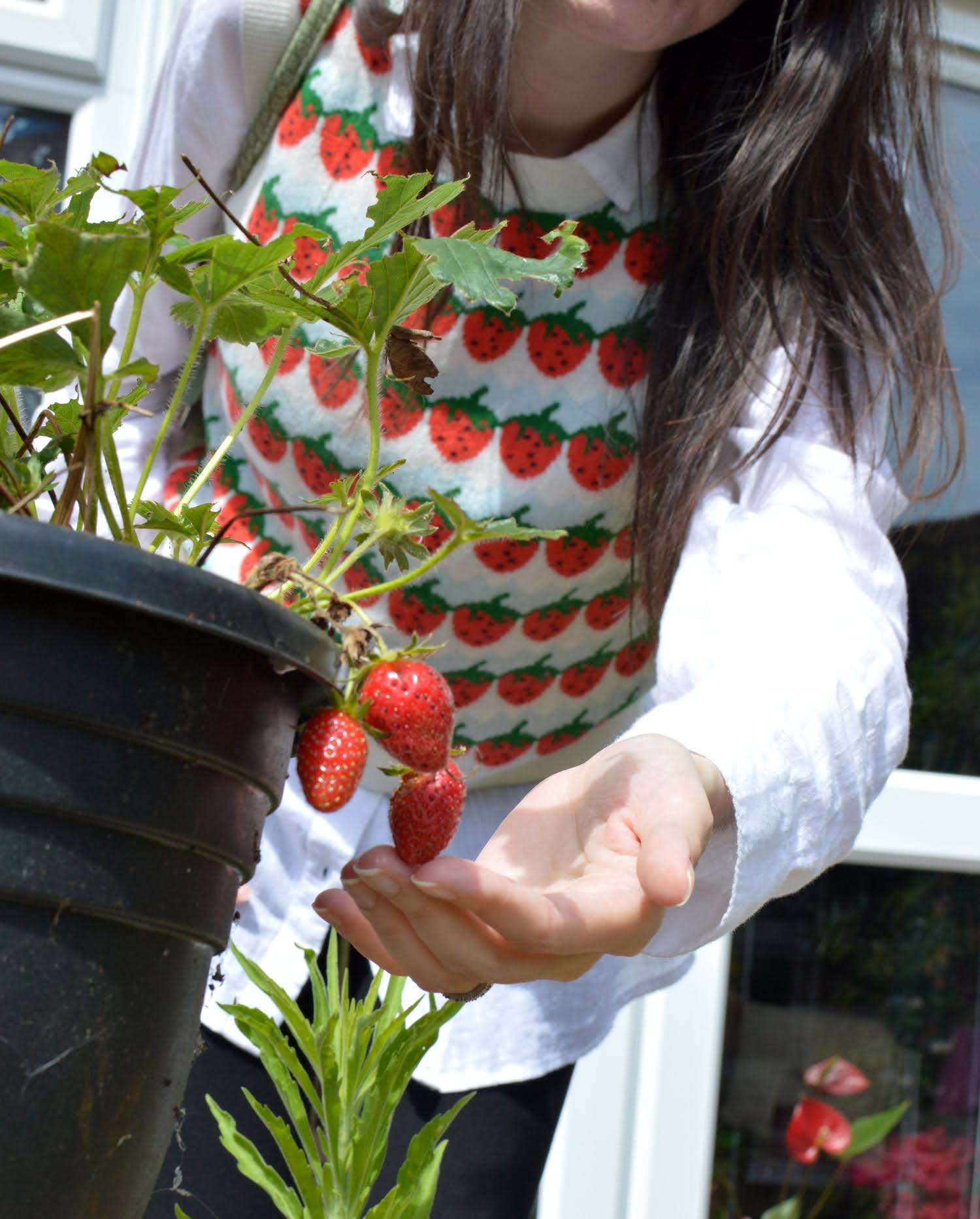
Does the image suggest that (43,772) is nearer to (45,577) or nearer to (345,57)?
(45,577)

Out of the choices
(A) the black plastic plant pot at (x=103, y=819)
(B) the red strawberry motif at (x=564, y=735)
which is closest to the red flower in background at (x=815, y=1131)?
(B) the red strawberry motif at (x=564, y=735)

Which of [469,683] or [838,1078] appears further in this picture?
[838,1078]

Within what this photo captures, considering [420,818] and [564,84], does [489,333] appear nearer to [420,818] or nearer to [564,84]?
[564,84]

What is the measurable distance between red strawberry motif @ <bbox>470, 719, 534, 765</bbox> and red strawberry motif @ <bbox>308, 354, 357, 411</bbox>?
30cm

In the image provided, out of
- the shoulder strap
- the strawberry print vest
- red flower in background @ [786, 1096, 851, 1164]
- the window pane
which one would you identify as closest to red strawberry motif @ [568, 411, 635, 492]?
the strawberry print vest

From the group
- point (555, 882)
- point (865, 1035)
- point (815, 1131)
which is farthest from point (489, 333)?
point (865, 1035)

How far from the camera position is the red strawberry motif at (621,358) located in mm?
971

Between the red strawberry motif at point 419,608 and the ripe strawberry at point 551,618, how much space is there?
70 millimetres

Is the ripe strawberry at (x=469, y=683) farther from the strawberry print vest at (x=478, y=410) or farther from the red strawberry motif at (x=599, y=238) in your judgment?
the red strawberry motif at (x=599, y=238)

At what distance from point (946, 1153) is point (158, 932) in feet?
6.67

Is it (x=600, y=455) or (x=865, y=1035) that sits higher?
(x=600, y=455)

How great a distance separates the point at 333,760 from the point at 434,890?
7 cm

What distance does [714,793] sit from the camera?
67 cm

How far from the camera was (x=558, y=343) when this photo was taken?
3.15 ft
